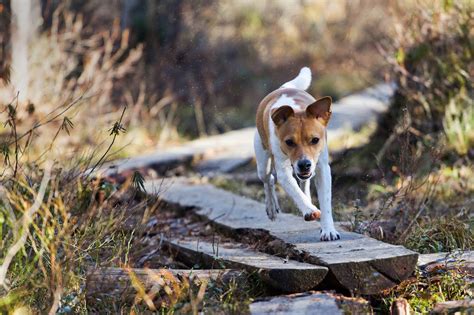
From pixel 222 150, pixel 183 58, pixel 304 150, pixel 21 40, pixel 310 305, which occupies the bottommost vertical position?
pixel 310 305

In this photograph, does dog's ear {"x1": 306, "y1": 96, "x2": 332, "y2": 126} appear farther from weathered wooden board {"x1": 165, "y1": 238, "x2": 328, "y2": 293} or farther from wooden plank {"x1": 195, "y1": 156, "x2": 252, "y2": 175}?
wooden plank {"x1": 195, "y1": 156, "x2": 252, "y2": 175}

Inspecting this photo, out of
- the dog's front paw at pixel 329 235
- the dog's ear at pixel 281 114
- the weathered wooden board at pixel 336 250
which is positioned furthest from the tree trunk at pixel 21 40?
the dog's front paw at pixel 329 235

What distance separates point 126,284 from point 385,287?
1.47 meters

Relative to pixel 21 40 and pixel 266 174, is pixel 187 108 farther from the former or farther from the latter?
pixel 266 174

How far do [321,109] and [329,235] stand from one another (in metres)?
0.84

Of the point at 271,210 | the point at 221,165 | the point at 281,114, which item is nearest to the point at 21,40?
the point at 221,165

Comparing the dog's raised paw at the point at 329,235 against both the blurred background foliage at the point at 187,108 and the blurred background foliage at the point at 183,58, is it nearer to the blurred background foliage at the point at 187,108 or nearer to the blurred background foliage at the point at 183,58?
the blurred background foliage at the point at 187,108

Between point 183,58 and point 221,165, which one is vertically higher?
point 183,58

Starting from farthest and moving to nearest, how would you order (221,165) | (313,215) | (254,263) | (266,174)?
(221,165) < (266,174) < (313,215) < (254,263)

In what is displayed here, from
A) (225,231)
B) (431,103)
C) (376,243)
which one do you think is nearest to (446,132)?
(431,103)

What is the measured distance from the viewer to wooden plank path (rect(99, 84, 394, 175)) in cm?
945

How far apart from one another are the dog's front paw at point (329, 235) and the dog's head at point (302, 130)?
395 millimetres

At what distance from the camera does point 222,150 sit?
10.3m

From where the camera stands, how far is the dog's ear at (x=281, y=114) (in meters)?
5.33
